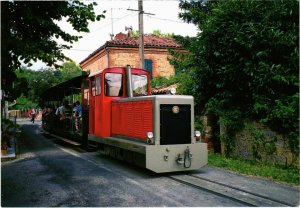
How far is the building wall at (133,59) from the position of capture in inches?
1086

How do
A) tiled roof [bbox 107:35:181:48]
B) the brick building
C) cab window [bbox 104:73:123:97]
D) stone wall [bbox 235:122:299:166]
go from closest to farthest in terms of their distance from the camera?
stone wall [bbox 235:122:299:166] → cab window [bbox 104:73:123:97] → the brick building → tiled roof [bbox 107:35:181:48]

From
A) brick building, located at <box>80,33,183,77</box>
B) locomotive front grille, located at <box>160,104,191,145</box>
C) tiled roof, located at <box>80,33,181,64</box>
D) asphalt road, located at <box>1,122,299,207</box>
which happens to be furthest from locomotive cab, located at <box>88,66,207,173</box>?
tiled roof, located at <box>80,33,181,64</box>

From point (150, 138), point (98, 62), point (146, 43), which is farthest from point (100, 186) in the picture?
point (98, 62)

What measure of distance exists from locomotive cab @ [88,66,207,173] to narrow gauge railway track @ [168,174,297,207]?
612mm

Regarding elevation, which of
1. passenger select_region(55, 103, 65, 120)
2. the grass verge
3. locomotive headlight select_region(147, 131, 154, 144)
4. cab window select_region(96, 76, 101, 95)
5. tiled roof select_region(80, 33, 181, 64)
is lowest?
the grass verge

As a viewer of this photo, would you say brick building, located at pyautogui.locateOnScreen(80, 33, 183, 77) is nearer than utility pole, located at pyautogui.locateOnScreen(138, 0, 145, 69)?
No

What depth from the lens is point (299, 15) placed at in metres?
9.16

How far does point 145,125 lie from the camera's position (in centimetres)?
870

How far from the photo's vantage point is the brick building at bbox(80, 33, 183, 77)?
90.4 ft

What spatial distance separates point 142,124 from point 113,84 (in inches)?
90.0

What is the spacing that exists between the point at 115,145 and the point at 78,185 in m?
2.49

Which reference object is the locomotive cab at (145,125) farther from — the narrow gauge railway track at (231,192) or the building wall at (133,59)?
the building wall at (133,59)

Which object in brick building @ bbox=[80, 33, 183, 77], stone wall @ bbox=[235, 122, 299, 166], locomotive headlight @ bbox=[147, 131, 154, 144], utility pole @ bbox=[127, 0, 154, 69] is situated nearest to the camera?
locomotive headlight @ bbox=[147, 131, 154, 144]

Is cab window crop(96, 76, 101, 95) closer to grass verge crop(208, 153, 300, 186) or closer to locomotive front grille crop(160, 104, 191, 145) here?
locomotive front grille crop(160, 104, 191, 145)
